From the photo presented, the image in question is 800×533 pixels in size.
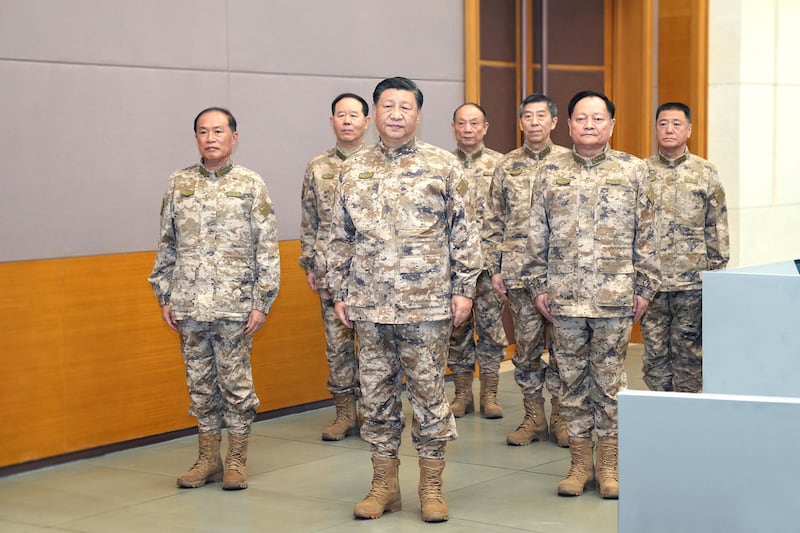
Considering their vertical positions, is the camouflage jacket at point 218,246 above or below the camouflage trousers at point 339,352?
above

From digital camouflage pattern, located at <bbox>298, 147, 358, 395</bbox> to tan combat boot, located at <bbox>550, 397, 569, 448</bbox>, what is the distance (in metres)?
1.12

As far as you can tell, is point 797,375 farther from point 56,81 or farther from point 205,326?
point 56,81

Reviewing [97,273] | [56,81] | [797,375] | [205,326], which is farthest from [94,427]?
[797,375]

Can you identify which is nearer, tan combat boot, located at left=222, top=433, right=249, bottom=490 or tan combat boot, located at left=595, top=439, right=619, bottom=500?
tan combat boot, located at left=595, top=439, right=619, bottom=500

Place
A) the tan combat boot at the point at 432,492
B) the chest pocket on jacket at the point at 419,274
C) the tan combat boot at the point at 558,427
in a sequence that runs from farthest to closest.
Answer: the tan combat boot at the point at 558,427
the tan combat boot at the point at 432,492
the chest pocket on jacket at the point at 419,274

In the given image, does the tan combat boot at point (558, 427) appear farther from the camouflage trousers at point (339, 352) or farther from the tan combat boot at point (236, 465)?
the tan combat boot at point (236, 465)

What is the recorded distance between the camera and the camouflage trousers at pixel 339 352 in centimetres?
637

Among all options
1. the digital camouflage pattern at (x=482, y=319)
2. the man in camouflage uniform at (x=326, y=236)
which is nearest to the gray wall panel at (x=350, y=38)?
the man in camouflage uniform at (x=326, y=236)

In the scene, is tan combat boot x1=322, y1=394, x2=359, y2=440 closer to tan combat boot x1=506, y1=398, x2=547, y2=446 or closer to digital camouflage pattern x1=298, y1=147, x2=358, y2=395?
digital camouflage pattern x1=298, y1=147, x2=358, y2=395

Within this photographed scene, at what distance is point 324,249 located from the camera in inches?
247

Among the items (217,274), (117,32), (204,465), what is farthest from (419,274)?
(117,32)

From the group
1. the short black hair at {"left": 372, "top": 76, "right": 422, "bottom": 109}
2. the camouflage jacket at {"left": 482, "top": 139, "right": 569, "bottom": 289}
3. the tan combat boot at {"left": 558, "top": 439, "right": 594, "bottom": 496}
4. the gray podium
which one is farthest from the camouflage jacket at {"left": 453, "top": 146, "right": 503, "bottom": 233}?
the gray podium

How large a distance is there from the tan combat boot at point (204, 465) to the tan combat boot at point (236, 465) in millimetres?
72

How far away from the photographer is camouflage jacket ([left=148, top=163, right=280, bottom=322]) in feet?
17.1
